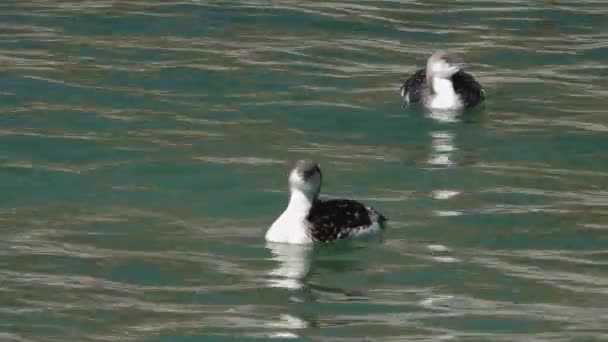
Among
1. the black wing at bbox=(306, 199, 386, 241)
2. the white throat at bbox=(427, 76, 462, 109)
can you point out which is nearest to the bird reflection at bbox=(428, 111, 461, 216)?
the white throat at bbox=(427, 76, 462, 109)

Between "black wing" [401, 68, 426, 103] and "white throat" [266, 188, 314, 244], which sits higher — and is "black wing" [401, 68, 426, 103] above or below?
above

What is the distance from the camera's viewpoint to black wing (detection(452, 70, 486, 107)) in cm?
2497

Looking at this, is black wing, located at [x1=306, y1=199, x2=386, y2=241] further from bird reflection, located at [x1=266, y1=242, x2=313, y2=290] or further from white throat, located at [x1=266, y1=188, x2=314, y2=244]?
bird reflection, located at [x1=266, y1=242, x2=313, y2=290]

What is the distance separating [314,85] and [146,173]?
17.0 ft

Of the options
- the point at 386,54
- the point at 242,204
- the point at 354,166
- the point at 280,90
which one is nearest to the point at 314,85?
the point at 280,90

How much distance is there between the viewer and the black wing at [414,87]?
2514 centimetres

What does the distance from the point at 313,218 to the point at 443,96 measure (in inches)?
276

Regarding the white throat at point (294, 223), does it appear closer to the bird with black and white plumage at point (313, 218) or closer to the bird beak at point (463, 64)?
the bird with black and white plumage at point (313, 218)

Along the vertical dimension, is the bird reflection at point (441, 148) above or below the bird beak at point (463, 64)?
below

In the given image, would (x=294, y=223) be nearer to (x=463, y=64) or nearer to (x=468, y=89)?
(x=468, y=89)

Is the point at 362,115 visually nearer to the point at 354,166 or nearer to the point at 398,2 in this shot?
the point at 354,166

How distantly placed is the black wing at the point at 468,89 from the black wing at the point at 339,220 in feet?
20.9

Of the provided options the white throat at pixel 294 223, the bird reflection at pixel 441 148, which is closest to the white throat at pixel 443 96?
the bird reflection at pixel 441 148

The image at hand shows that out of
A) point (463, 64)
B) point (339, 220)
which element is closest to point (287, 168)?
point (339, 220)
